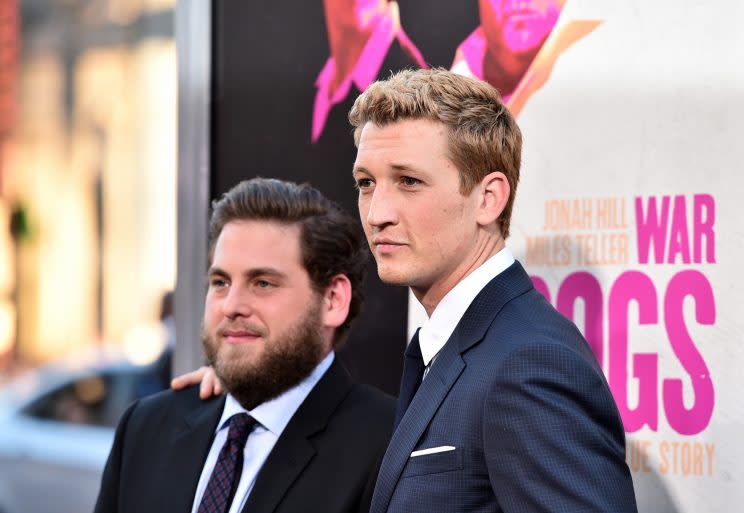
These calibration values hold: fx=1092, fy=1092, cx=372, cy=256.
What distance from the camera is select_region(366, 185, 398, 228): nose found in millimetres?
2344

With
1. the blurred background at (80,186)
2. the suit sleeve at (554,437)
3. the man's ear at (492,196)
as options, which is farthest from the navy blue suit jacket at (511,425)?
the blurred background at (80,186)

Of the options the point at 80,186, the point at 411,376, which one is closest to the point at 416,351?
the point at 411,376

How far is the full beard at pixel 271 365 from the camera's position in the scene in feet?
10.5

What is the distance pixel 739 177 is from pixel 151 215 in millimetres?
8744

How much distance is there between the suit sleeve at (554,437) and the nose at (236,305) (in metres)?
1.33

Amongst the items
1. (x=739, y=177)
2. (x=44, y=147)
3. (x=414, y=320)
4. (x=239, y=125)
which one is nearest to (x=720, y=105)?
(x=739, y=177)

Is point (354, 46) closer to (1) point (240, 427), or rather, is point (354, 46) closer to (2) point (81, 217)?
(1) point (240, 427)

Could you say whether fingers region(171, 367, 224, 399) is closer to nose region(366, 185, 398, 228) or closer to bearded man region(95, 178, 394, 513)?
bearded man region(95, 178, 394, 513)

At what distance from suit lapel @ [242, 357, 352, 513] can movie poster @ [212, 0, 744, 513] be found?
1.43ft

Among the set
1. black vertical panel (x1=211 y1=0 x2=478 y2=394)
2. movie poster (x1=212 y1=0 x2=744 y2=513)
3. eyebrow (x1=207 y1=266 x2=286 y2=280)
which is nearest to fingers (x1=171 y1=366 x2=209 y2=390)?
eyebrow (x1=207 y1=266 x2=286 y2=280)

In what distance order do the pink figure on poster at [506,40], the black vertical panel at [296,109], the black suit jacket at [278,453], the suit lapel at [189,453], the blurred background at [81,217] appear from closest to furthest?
1. the black suit jacket at [278,453]
2. the suit lapel at [189,453]
3. the pink figure on poster at [506,40]
4. the black vertical panel at [296,109]
5. the blurred background at [81,217]

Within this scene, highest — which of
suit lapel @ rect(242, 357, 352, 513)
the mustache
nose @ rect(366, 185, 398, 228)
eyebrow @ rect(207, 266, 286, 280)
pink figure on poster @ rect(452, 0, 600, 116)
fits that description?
pink figure on poster @ rect(452, 0, 600, 116)

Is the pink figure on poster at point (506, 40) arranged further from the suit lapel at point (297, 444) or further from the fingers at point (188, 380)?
the fingers at point (188, 380)

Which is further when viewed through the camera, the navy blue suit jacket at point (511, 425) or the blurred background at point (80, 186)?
the blurred background at point (80, 186)
